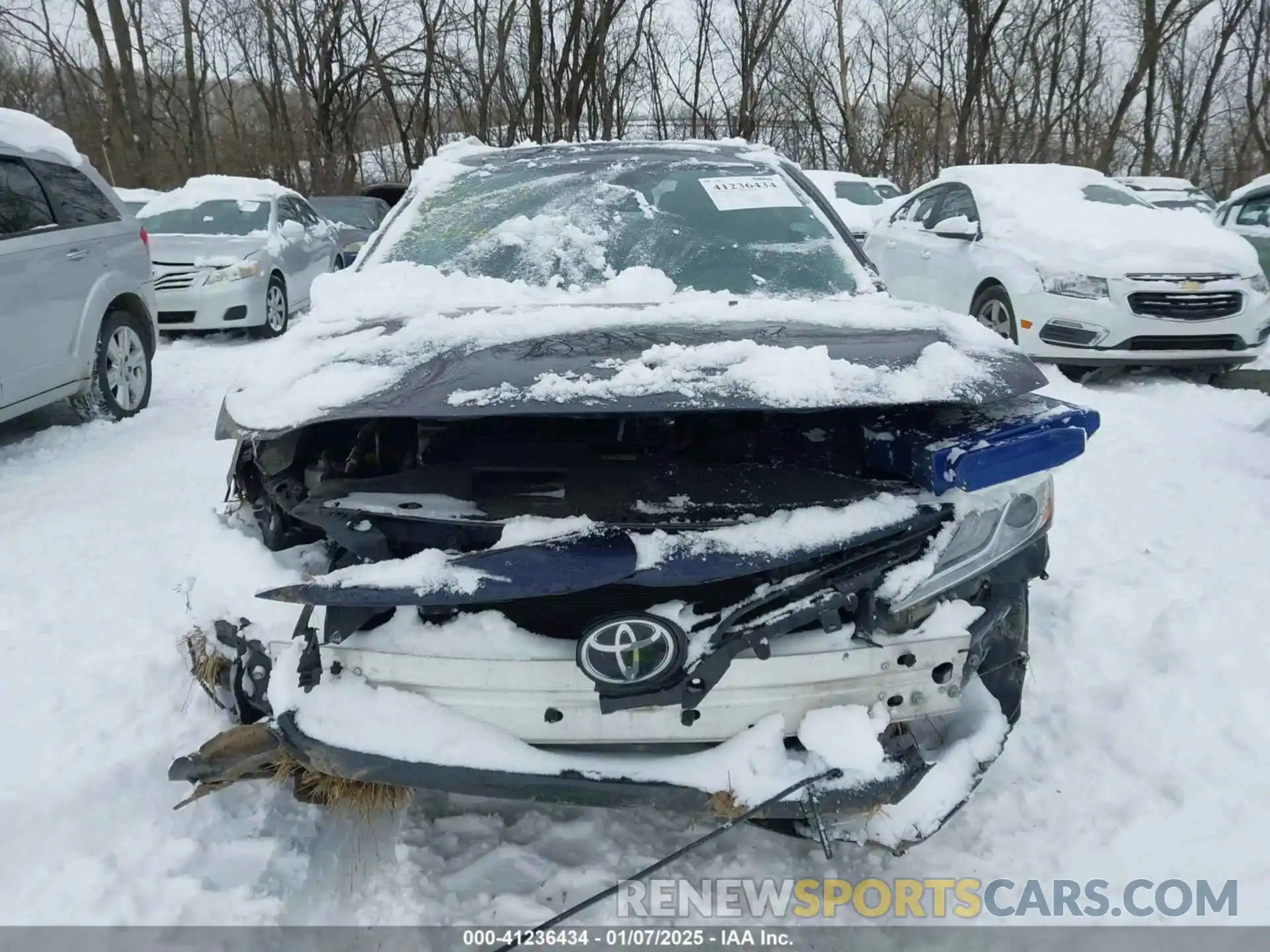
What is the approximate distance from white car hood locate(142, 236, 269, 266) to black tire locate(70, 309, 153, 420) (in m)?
2.80

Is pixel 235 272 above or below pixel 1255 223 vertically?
below

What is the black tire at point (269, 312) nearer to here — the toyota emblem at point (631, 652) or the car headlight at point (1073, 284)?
the car headlight at point (1073, 284)

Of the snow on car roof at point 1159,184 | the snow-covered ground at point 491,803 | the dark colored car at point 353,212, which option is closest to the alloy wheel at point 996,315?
the snow-covered ground at point 491,803

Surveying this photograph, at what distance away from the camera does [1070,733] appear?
254 centimetres

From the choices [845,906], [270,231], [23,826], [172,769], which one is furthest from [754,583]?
[270,231]

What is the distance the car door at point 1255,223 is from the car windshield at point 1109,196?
1821mm

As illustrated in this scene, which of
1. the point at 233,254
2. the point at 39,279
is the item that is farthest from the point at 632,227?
the point at 233,254

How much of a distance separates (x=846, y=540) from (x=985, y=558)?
370 millimetres

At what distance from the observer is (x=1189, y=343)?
627 centimetres

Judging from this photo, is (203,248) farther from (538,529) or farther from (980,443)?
(980,443)

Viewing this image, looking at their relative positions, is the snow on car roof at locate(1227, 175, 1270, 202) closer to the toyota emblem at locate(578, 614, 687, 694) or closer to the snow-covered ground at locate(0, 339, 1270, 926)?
the snow-covered ground at locate(0, 339, 1270, 926)

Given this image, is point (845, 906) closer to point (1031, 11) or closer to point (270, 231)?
point (270, 231)

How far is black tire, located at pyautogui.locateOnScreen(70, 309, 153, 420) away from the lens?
Answer: 566 cm

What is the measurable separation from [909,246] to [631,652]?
7.23m
